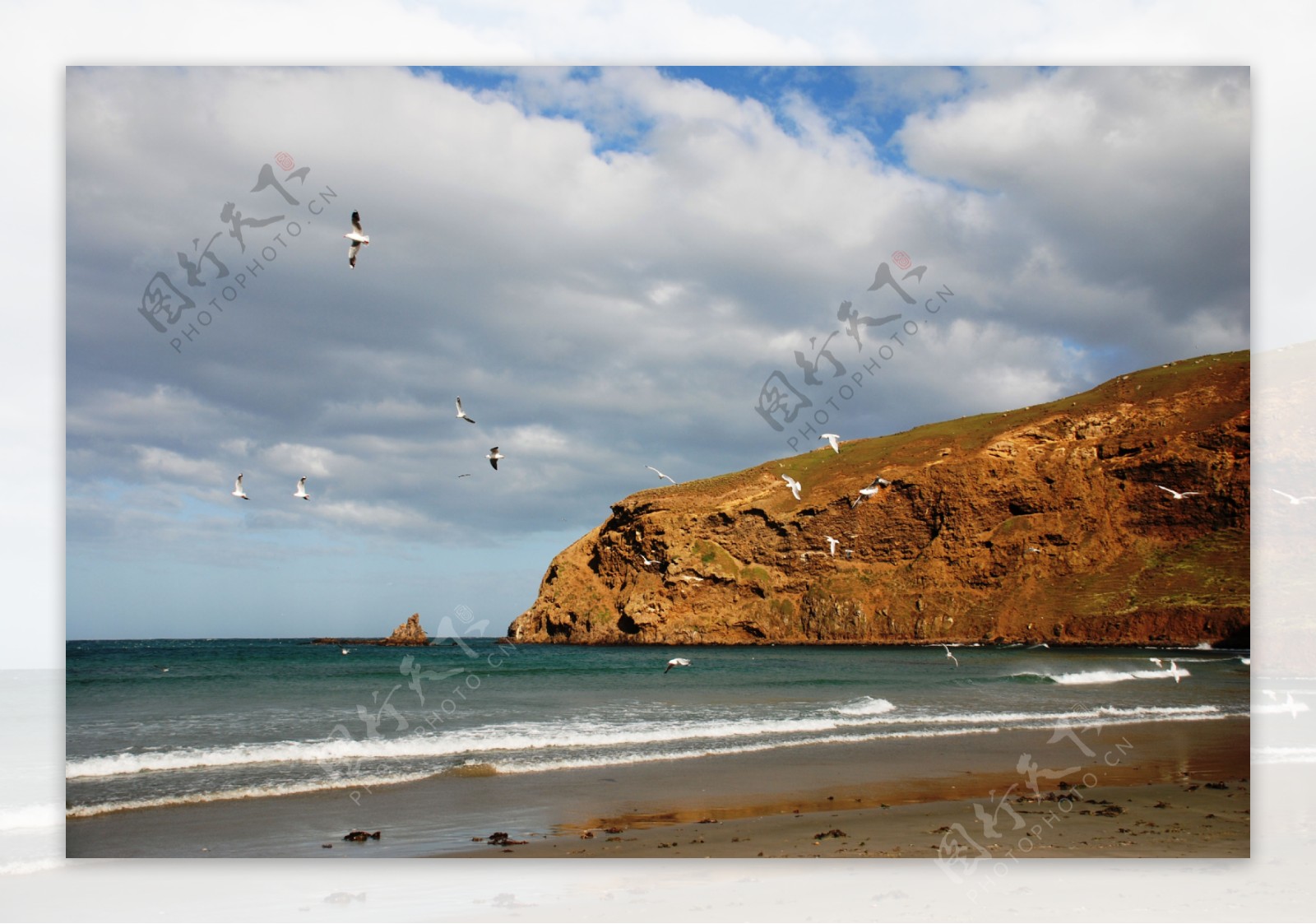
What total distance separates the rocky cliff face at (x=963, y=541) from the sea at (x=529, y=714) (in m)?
8.95

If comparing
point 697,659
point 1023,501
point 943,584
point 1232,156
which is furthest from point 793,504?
point 1232,156

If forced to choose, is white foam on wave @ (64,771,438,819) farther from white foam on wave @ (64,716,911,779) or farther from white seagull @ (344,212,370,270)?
white seagull @ (344,212,370,270)

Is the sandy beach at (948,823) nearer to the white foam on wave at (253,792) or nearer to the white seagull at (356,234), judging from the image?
the white foam on wave at (253,792)

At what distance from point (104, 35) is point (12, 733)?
9.43 meters

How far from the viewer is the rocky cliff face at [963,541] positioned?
3897 centimetres

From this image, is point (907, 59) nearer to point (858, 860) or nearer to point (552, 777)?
point (858, 860)

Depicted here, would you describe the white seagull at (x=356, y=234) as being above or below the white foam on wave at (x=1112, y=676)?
above

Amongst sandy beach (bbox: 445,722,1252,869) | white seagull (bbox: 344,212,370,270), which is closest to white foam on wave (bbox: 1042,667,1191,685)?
sandy beach (bbox: 445,722,1252,869)

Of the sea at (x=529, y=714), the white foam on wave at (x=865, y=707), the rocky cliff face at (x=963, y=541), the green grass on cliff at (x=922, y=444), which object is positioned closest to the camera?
the sea at (x=529, y=714)

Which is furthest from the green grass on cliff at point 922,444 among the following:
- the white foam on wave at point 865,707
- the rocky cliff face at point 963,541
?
the white foam on wave at point 865,707

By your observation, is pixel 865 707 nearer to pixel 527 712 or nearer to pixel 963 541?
pixel 527 712

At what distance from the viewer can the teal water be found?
1055 centimetres

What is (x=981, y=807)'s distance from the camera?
849 centimetres

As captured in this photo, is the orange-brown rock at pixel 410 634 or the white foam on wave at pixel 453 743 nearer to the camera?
the white foam on wave at pixel 453 743
